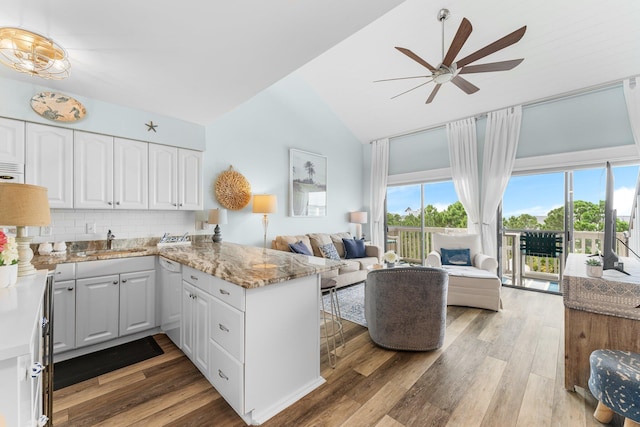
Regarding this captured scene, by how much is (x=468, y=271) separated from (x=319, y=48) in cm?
335

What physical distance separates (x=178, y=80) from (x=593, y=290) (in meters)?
3.62

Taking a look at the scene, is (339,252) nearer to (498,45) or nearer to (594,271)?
(594,271)

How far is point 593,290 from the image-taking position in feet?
5.69

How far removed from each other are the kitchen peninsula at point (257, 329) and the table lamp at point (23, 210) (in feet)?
2.85

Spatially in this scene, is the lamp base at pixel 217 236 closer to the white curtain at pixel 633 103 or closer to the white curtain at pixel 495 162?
the white curtain at pixel 495 162

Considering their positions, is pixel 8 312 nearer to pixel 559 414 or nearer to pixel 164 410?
pixel 164 410

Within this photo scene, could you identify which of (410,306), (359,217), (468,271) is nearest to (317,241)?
(359,217)

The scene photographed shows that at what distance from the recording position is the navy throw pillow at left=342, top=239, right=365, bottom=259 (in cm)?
Result: 498

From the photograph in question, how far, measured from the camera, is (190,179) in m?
3.39

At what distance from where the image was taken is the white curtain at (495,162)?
427 cm

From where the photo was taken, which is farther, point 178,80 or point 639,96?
point 639,96

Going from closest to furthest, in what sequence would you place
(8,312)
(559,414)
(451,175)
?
(8,312) → (559,414) → (451,175)

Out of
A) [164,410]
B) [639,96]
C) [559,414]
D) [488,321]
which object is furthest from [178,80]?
[639,96]

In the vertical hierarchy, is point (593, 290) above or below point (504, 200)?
below
